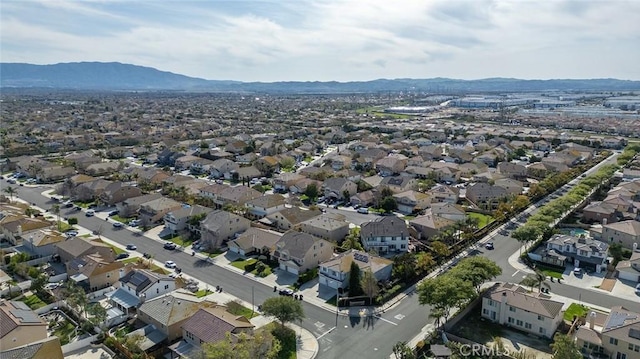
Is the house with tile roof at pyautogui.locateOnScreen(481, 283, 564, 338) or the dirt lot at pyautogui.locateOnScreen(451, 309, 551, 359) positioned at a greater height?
the house with tile roof at pyautogui.locateOnScreen(481, 283, 564, 338)

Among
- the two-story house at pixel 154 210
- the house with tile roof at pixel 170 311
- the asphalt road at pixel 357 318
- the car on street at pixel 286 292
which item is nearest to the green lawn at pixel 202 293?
the asphalt road at pixel 357 318

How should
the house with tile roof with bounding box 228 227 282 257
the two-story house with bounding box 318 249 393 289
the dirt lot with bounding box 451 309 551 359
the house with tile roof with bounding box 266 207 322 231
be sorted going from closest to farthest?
the dirt lot with bounding box 451 309 551 359 < the two-story house with bounding box 318 249 393 289 < the house with tile roof with bounding box 228 227 282 257 < the house with tile roof with bounding box 266 207 322 231

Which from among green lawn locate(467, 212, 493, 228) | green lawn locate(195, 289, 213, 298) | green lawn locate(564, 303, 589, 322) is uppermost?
green lawn locate(467, 212, 493, 228)

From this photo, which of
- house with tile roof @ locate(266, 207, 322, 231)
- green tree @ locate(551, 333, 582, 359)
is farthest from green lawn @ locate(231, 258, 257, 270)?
green tree @ locate(551, 333, 582, 359)

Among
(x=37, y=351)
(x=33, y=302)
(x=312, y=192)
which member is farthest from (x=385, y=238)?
(x=33, y=302)

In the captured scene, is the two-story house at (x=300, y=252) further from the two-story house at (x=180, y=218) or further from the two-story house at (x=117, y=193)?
the two-story house at (x=117, y=193)

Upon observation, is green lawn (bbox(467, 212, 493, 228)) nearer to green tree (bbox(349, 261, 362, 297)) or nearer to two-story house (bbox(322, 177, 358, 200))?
two-story house (bbox(322, 177, 358, 200))

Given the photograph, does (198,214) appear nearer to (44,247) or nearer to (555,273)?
(44,247)

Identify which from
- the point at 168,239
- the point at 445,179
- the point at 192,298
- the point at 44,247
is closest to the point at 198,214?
the point at 168,239
